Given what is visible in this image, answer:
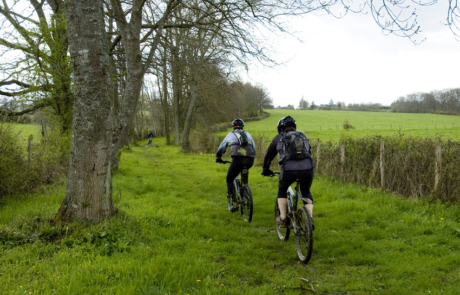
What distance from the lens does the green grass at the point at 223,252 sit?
11.1 feet

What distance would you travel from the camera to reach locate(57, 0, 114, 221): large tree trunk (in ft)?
14.9

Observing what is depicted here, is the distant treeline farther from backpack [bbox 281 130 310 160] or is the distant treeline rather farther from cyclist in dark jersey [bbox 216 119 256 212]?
backpack [bbox 281 130 310 160]

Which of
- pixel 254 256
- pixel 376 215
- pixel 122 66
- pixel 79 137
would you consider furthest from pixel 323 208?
pixel 122 66

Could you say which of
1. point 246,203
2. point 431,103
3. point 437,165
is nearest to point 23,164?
point 246,203

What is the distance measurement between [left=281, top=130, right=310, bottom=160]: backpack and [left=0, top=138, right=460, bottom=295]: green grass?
152 centimetres

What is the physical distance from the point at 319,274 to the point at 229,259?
1222 millimetres

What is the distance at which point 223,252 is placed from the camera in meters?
4.59

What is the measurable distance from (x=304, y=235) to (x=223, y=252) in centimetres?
123

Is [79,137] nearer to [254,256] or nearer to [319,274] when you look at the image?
[254,256]

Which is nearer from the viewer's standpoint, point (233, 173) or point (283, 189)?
point (283, 189)

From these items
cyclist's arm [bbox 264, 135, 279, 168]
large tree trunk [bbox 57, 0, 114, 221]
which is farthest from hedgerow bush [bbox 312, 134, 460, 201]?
large tree trunk [bbox 57, 0, 114, 221]

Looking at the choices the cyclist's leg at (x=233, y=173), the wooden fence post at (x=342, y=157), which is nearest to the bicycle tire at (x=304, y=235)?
the cyclist's leg at (x=233, y=173)

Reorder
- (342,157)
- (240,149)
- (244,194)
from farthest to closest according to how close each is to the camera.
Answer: (342,157)
(244,194)
(240,149)

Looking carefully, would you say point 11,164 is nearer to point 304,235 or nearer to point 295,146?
point 295,146
